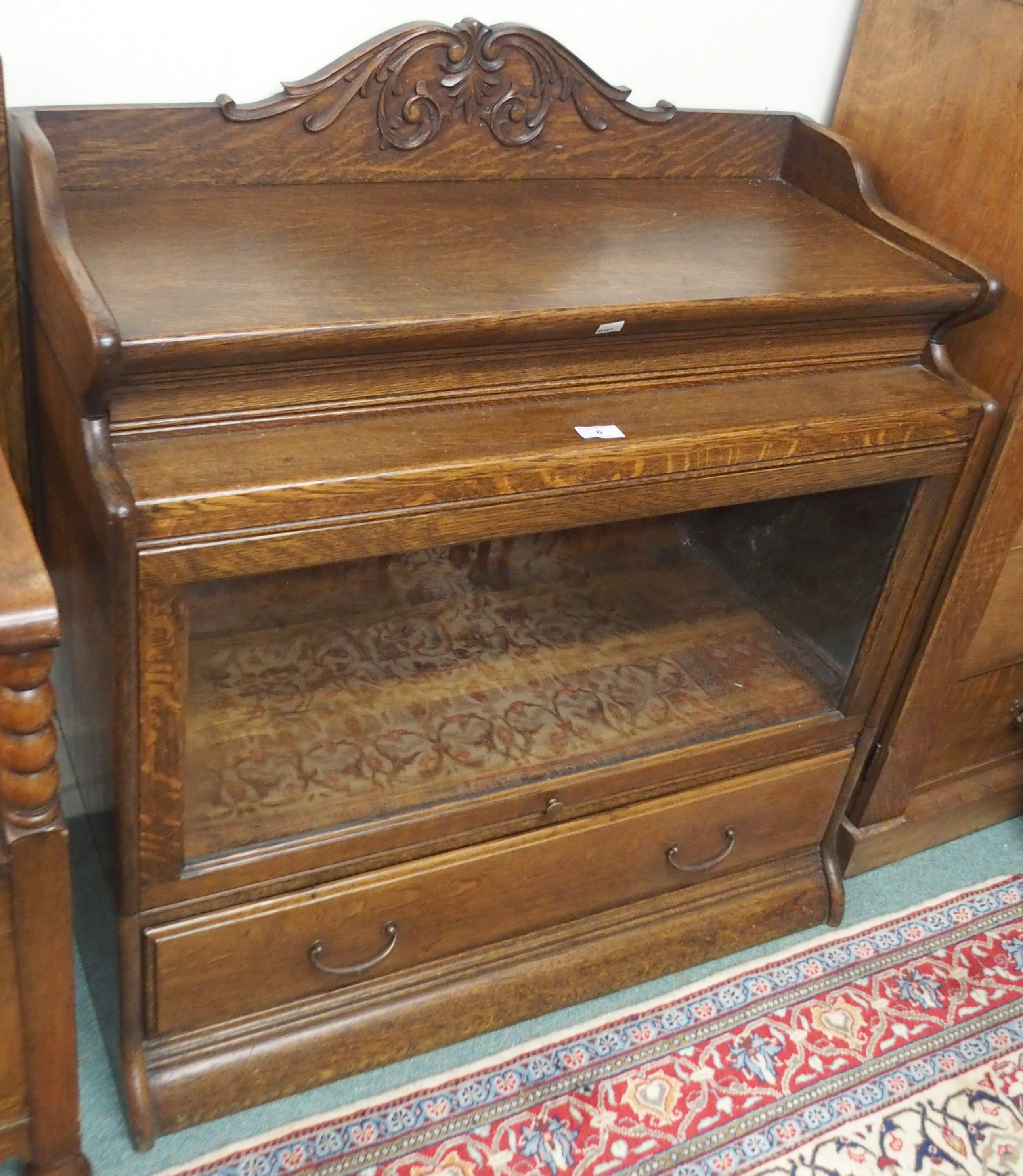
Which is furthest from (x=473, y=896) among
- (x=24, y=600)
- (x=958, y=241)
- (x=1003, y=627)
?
(x=958, y=241)

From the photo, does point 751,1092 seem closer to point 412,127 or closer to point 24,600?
point 24,600

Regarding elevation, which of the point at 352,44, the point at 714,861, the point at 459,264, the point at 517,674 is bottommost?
the point at 714,861

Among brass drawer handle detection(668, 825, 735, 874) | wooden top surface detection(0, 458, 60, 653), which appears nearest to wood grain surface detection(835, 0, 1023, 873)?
brass drawer handle detection(668, 825, 735, 874)

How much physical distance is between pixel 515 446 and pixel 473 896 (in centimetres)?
49

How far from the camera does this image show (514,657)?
1315 millimetres

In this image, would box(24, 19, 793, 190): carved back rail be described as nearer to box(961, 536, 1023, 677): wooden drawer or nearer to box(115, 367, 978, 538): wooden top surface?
box(115, 367, 978, 538): wooden top surface

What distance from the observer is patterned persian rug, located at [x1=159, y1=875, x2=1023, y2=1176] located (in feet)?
3.84

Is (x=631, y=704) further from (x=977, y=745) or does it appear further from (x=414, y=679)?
(x=977, y=745)

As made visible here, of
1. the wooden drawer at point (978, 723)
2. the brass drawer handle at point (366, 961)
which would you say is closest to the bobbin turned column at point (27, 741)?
the brass drawer handle at point (366, 961)

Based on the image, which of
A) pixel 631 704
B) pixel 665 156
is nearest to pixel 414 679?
pixel 631 704

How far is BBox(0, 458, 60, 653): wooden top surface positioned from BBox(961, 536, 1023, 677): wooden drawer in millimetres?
1036

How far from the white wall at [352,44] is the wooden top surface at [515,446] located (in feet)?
1.24

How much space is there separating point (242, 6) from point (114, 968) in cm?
90

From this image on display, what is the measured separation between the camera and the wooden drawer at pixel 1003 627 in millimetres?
1383
